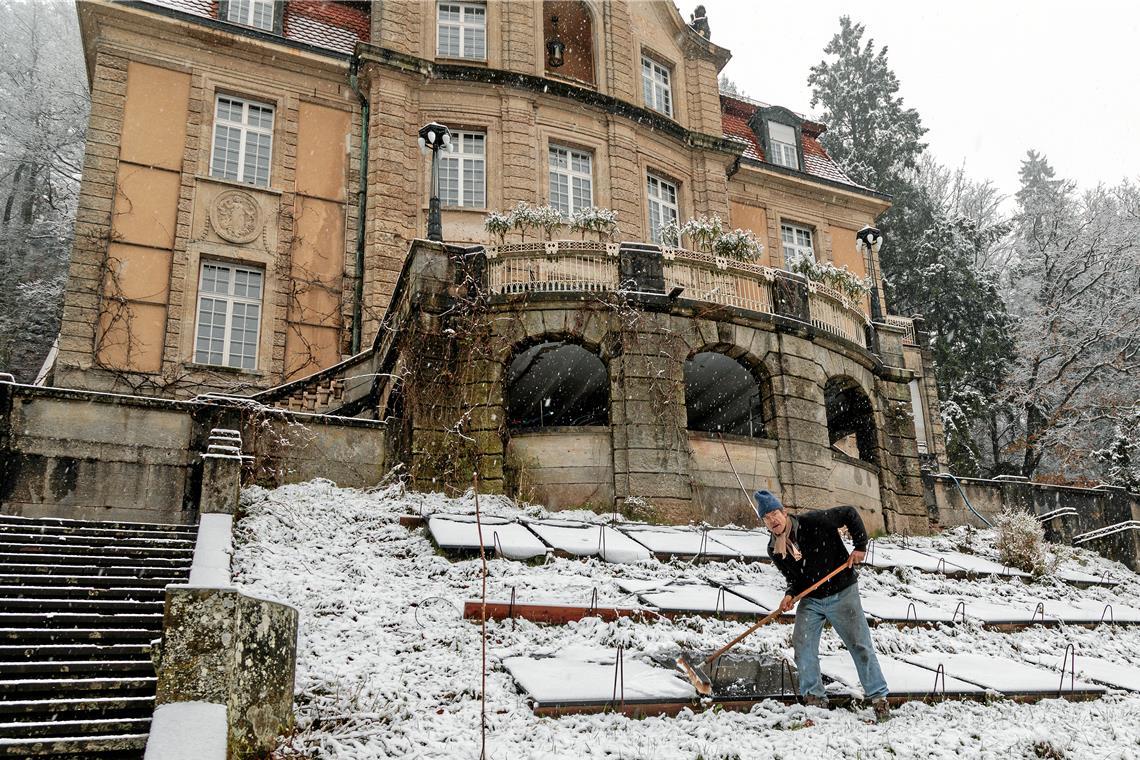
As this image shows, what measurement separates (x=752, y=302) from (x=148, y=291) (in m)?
12.0

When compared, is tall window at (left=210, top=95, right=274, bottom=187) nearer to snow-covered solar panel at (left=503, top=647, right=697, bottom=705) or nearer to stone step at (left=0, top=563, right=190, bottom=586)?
stone step at (left=0, top=563, right=190, bottom=586)

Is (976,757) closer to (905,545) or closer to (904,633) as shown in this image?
(904,633)

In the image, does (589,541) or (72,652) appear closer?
(72,652)

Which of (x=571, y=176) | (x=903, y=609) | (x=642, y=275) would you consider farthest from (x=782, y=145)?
(x=903, y=609)

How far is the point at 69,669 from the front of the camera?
6.41m

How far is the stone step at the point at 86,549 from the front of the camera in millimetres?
9155

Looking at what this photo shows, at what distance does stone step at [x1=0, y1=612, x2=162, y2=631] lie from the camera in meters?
7.18

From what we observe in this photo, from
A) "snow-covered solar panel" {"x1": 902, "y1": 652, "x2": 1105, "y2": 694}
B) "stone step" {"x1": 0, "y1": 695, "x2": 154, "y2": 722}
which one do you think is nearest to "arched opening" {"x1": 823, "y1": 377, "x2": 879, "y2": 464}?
"snow-covered solar panel" {"x1": 902, "y1": 652, "x2": 1105, "y2": 694}

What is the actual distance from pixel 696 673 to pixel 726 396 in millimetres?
11335

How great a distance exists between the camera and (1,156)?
36594 mm

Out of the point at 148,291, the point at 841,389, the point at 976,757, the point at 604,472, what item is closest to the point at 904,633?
the point at 976,757

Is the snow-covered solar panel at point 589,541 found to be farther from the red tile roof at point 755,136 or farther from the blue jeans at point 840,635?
the red tile roof at point 755,136

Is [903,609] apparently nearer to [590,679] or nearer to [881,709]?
[881,709]

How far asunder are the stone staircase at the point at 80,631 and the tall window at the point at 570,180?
13398 mm
